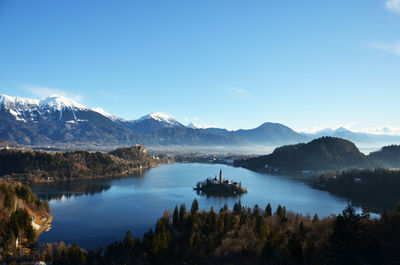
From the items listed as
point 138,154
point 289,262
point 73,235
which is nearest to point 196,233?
point 289,262

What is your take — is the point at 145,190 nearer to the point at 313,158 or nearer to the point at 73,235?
the point at 73,235

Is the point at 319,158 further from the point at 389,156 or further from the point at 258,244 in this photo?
the point at 258,244

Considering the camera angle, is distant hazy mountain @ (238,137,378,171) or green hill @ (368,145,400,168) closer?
distant hazy mountain @ (238,137,378,171)

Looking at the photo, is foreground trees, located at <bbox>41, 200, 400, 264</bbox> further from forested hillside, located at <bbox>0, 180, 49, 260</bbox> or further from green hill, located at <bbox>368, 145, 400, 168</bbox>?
green hill, located at <bbox>368, 145, 400, 168</bbox>

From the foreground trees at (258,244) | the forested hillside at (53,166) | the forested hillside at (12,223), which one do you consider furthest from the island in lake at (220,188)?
the forested hillside at (12,223)

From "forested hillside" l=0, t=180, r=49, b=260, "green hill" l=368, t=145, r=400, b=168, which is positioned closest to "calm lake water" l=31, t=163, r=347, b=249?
"forested hillside" l=0, t=180, r=49, b=260
